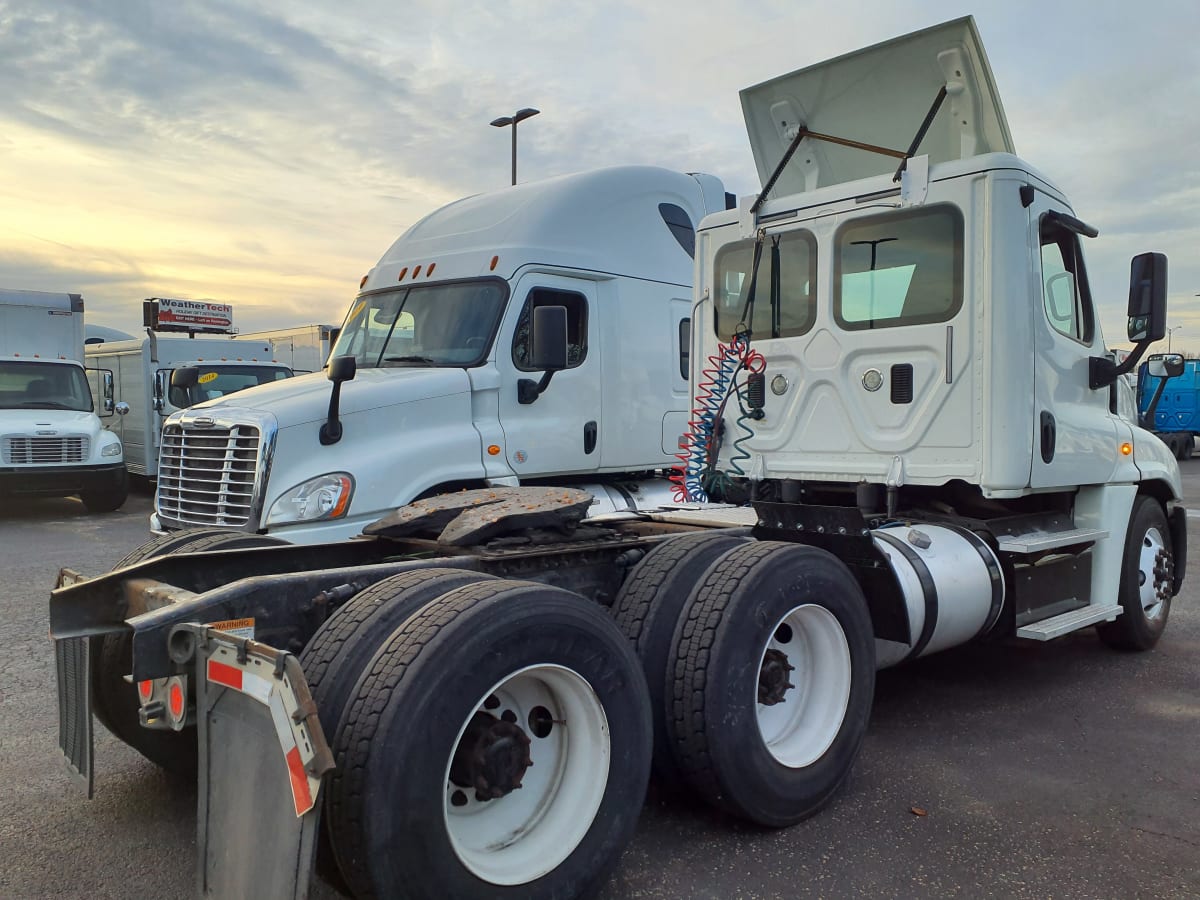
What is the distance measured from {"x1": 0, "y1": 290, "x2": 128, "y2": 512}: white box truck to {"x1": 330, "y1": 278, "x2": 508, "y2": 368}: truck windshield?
8057 millimetres

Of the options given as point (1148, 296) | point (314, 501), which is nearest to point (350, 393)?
point (314, 501)

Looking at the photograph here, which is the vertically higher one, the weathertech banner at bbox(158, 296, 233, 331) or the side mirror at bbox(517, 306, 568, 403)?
the weathertech banner at bbox(158, 296, 233, 331)

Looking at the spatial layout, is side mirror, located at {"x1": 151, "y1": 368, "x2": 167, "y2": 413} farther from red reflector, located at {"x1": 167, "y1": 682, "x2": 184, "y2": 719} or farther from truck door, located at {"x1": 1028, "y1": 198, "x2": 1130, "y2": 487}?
red reflector, located at {"x1": 167, "y1": 682, "x2": 184, "y2": 719}

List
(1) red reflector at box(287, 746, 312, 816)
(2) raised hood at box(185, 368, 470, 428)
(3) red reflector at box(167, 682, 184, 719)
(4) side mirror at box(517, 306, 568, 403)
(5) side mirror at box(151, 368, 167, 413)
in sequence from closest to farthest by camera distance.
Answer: (1) red reflector at box(287, 746, 312, 816) < (3) red reflector at box(167, 682, 184, 719) < (2) raised hood at box(185, 368, 470, 428) < (4) side mirror at box(517, 306, 568, 403) < (5) side mirror at box(151, 368, 167, 413)

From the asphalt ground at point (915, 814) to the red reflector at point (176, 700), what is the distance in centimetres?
74

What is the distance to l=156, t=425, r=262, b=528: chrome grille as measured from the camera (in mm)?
5828

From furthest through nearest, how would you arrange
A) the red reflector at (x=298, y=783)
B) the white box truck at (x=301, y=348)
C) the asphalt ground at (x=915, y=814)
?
the white box truck at (x=301, y=348)
the asphalt ground at (x=915, y=814)
the red reflector at (x=298, y=783)

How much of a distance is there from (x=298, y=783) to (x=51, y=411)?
46.6ft

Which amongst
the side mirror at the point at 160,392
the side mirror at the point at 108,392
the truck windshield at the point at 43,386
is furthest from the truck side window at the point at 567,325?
the side mirror at the point at 160,392

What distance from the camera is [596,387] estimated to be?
7387 mm

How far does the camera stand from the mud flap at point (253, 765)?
222 centimetres

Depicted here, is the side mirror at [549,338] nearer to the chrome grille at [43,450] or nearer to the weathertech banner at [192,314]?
the chrome grille at [43,450]

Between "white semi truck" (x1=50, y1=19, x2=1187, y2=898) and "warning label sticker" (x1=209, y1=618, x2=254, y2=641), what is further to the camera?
"warning label sticker" (x1=209, y1=618, x2=254, y2=641)

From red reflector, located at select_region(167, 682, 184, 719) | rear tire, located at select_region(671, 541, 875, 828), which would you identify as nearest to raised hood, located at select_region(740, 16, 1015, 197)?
rear tire, located at select_region(671, 541, 875, 828)
